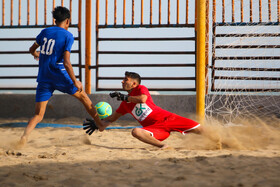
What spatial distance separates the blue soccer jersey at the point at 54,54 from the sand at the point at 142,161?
864 millimetres

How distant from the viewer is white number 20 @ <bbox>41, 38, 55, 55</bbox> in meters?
3.81

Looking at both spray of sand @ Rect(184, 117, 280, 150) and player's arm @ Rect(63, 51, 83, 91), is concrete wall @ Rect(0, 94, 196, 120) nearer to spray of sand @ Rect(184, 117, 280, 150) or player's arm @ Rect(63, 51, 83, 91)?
spray of sand @ Rect(184, 117, 280, 150)

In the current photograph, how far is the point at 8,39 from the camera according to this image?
25.0 ft

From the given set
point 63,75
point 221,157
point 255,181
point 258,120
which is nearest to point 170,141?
point 221,157

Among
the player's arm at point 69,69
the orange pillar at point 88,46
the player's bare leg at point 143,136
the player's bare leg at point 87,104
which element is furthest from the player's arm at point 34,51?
the orange pillar at point 88,46

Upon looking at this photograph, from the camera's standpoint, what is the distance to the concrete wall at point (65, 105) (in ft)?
22.5

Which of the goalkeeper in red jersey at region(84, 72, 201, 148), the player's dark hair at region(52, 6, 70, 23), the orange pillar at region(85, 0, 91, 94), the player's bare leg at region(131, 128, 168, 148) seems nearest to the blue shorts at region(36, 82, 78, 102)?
the goalkeeper in red jersey at region(84, 72, 201, 148)

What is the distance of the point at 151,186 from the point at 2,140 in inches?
107

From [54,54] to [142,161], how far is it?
69.0 inches

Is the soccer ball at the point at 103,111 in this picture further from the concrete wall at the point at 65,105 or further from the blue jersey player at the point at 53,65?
the concrete wall at the point at 65,105

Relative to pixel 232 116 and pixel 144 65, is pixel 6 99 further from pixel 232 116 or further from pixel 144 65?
pixel 232 116

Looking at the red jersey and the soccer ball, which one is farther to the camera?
the soccer ball

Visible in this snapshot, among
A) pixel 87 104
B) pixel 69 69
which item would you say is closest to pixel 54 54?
pixel 69 69

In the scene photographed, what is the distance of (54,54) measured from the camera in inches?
151
